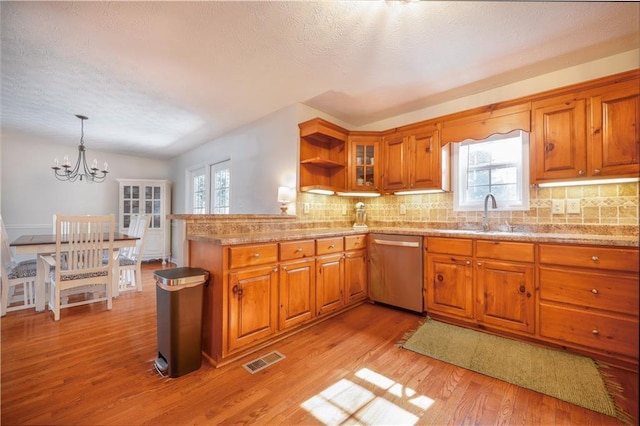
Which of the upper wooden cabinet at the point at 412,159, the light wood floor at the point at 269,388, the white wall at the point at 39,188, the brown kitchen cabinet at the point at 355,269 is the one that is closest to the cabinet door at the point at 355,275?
the brown kitchen cabinet at the point at 355,269

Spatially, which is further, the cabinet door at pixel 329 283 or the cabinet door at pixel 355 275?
the cabinet door at pixel 355 275

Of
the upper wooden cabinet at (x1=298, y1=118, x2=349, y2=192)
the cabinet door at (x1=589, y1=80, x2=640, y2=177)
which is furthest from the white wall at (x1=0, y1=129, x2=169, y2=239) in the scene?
the cabinet door at (x1=589, y1=80, x2=640, y2=177)

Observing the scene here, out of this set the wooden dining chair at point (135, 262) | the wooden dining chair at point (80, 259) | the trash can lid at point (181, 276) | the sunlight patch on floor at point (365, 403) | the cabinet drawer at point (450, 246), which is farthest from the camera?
the wooden dining chair at point (135, 262)

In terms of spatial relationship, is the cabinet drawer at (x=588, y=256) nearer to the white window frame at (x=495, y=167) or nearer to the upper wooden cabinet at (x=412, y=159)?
the white window frame at (x=495, y=167)

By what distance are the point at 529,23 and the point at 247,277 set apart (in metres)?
2.78

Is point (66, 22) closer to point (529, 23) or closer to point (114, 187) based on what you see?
point (529, 23)

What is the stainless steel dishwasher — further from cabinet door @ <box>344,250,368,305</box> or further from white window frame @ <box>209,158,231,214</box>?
white window frame @ <box>209,158,231,214</box>

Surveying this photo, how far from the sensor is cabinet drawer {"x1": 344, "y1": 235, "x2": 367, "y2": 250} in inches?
118

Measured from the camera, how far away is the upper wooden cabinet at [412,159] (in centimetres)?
309

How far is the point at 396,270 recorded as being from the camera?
2.99m

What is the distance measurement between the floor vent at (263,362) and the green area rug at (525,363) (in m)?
1.04

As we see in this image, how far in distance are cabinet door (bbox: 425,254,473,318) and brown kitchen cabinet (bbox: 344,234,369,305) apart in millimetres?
716

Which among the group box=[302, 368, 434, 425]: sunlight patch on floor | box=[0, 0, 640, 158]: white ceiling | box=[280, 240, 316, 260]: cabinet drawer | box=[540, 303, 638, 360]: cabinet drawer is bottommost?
box=[302, 368, 434, 425]: sunlight patch on floor

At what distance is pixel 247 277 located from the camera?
2.09m
